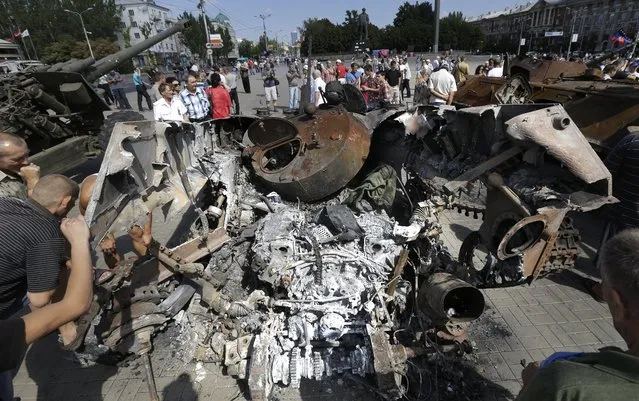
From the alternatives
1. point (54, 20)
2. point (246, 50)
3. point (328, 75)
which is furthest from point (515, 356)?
point (246, 50)

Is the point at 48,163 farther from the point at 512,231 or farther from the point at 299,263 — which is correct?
the point at 512,231

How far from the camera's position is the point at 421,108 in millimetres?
4539

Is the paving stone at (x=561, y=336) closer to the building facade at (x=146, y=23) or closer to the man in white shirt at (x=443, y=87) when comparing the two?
the man in white shirt at (x=443, y=87)

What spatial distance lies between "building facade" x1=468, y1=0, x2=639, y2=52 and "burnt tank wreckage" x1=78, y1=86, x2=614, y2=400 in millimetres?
47030

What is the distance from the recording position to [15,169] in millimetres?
3271

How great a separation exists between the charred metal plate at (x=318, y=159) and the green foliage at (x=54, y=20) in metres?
54.0

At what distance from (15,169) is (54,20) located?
2542 inches

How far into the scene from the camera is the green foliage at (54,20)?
1907 inches

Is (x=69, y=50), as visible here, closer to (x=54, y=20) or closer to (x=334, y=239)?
(x=54, y=20)

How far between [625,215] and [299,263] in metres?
3.50

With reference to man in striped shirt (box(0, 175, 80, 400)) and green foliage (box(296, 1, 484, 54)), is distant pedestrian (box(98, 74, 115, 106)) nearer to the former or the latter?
man in striped shirt (box(0, 175, 80, 400))

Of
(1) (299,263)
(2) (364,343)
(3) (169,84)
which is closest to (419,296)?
(2) (364,343)

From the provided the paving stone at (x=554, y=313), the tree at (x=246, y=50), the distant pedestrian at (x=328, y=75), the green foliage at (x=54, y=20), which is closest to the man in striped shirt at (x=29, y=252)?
the paving stone at (x=554, y=313)

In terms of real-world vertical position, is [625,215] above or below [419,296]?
above
